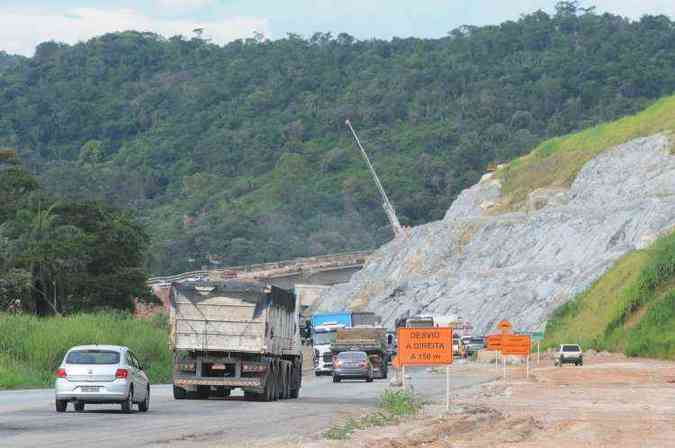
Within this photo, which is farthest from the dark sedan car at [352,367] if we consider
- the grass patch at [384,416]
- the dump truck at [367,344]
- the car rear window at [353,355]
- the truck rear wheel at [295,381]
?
the grass patch at [384,416]

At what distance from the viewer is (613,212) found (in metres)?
99.5

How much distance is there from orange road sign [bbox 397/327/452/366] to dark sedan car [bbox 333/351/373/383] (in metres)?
26.5

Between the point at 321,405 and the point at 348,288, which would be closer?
the point at 321,405

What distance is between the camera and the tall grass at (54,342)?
49094 millimetres

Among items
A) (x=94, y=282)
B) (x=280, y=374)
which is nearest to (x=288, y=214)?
Answer: (x=94, y=282)

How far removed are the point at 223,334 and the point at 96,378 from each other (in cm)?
628

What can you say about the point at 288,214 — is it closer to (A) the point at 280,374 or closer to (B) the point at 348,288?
(B) the point at 348,288

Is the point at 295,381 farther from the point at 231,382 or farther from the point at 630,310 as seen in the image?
the point at 630,310

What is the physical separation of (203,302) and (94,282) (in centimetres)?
4848

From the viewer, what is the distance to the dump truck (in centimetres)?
5981

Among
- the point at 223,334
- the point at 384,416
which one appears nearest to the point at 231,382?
the point at 223,334

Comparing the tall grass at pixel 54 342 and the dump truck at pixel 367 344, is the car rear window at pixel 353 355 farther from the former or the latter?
the tall grass at pixel 54 342

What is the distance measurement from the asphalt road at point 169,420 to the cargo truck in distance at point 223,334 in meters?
0.69

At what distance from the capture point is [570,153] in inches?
4961
